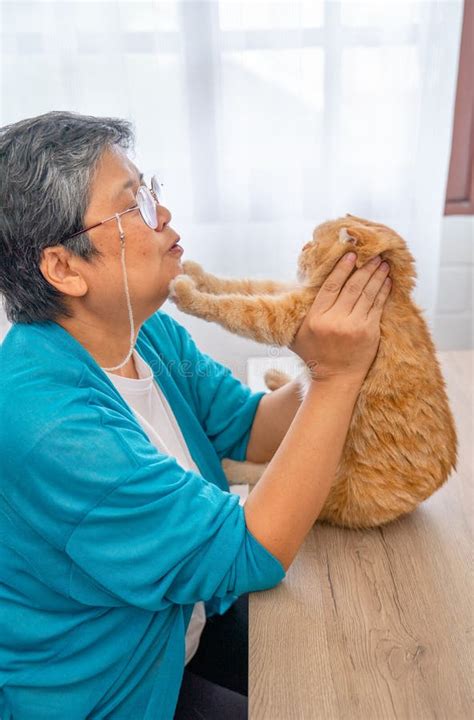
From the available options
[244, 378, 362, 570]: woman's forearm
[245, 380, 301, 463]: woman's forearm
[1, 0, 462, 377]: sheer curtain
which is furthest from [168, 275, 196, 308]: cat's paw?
[1, 0, 462, 377]: sheer curtain

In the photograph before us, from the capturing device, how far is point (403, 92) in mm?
2088

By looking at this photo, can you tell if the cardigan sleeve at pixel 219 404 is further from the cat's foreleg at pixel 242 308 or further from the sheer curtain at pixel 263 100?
the sheer curtain at pixel 263 100

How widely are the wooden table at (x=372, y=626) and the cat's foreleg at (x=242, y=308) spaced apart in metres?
0.37

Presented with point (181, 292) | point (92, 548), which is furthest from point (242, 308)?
point (92, 548)

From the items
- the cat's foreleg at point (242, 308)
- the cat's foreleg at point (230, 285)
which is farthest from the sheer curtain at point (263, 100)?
the cat's foreleg at point (242, 308)

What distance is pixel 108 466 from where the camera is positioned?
0.87 m

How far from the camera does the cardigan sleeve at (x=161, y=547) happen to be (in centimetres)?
86

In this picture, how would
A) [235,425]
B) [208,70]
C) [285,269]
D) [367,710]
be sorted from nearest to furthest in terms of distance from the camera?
[367,710] < [235,425] < [208,70] < [285,269]

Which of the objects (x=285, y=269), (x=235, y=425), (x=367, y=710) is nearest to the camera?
(x=367, y=710)

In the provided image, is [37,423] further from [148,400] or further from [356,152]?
[356,152]

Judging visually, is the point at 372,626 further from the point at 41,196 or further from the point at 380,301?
the point at 41,196

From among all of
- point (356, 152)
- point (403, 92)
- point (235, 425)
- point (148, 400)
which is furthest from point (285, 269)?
point (148, 400)

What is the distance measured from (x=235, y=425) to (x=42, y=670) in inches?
22.3

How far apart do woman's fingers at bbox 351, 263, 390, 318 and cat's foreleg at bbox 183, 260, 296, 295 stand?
34cm
